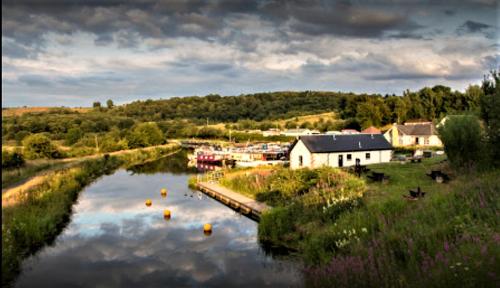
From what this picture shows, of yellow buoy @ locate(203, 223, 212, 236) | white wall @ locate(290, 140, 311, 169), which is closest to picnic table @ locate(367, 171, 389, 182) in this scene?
yellow buoy @ locate(203, 223, 212, 236)

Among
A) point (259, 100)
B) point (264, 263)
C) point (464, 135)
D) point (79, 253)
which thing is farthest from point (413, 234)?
point (259, 100)

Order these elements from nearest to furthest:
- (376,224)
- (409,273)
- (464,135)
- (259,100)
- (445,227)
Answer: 1. (409,273)
2. (445,227)
3. (376,224)
4. (464,135)
5. (259,100)

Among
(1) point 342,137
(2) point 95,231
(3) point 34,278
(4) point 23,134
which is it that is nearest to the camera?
(3) point 34,278

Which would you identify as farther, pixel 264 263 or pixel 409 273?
pixel 264 263

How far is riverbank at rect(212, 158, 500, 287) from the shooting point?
7066mm

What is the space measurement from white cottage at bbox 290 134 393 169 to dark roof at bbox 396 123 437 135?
18.2 m

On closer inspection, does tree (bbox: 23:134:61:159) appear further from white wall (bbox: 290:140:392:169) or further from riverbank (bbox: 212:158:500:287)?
riverbank (bbox: 212:158:500:287)

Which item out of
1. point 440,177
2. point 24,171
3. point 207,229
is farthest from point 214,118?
point 207,229

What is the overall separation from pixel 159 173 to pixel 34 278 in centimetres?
2932

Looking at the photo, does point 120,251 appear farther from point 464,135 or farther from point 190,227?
point 464,135

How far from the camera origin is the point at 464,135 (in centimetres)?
2158

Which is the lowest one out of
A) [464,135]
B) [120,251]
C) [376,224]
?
[120,251]

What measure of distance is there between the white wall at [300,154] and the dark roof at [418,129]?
23.7 m

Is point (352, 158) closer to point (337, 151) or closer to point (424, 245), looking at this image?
point (337, 151)
